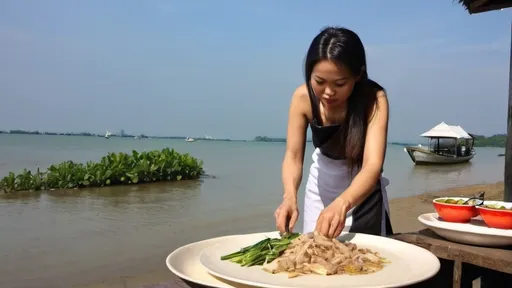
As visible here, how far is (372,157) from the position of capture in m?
1.77

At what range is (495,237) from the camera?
1387mm

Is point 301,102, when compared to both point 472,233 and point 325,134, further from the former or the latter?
point 472,233

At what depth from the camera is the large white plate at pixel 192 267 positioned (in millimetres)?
1133

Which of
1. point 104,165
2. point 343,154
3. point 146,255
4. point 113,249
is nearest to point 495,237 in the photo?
point 343,154

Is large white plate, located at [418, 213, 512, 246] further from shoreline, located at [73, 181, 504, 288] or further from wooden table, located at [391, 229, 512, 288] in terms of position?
shoreline, located at [73, 181, 504, 288]

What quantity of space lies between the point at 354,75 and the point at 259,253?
824mm

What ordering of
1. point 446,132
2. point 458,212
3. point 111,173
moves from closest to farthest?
point 458,212 < point 111,173 < point 446,132

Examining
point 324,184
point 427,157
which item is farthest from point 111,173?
point 427,157

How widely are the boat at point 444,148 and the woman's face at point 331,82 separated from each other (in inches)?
1016

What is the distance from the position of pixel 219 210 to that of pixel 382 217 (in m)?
8.75

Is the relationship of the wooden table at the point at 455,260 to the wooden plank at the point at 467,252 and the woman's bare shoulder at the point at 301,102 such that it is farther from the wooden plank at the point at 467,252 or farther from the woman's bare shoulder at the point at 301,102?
the woman's bare shoulder at the point at 301,102

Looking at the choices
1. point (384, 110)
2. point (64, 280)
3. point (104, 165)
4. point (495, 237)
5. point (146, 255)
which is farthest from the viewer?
point (104, 165)

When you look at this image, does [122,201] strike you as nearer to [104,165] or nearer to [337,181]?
[104,165]

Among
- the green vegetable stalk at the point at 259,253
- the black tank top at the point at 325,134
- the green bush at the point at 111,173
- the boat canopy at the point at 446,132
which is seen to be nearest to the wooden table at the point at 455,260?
the green vegetable stalk at the point at 259,253
